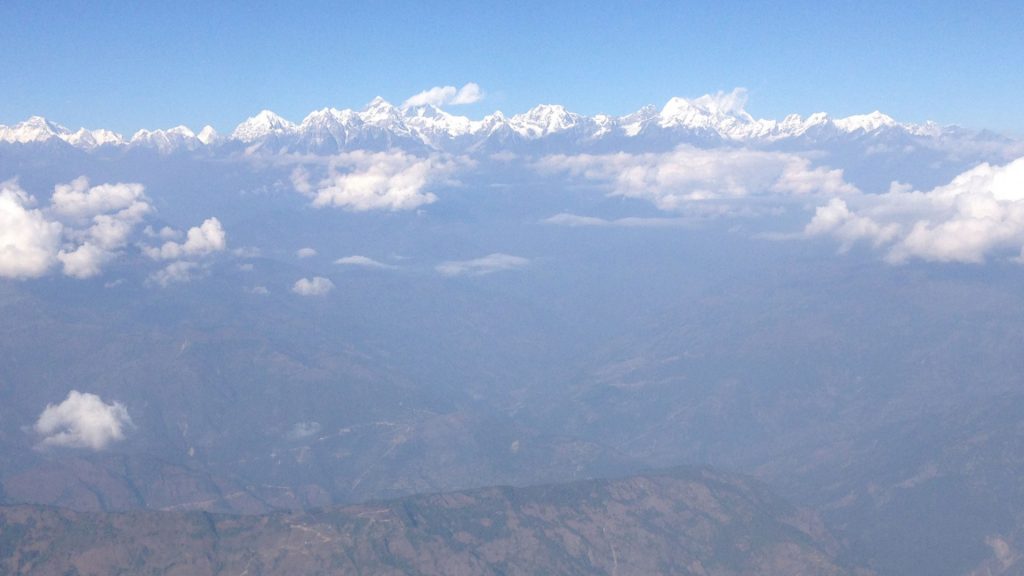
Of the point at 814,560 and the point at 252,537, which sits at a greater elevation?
the point at 252,537

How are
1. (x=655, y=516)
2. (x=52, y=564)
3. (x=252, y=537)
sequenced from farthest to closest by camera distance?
(x=655, y=516), (x=252, y=537), (x=52, y=564)

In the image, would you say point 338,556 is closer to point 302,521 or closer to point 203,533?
point 302,521

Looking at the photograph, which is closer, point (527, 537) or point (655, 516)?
point (527, 537)

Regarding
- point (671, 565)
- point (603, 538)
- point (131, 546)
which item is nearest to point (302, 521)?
point (131, 546)

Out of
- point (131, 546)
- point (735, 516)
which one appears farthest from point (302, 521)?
point (735, 516)

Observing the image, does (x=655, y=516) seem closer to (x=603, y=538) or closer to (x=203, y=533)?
(x=603, y=538)

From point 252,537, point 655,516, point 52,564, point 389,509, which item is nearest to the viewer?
point 52,564
